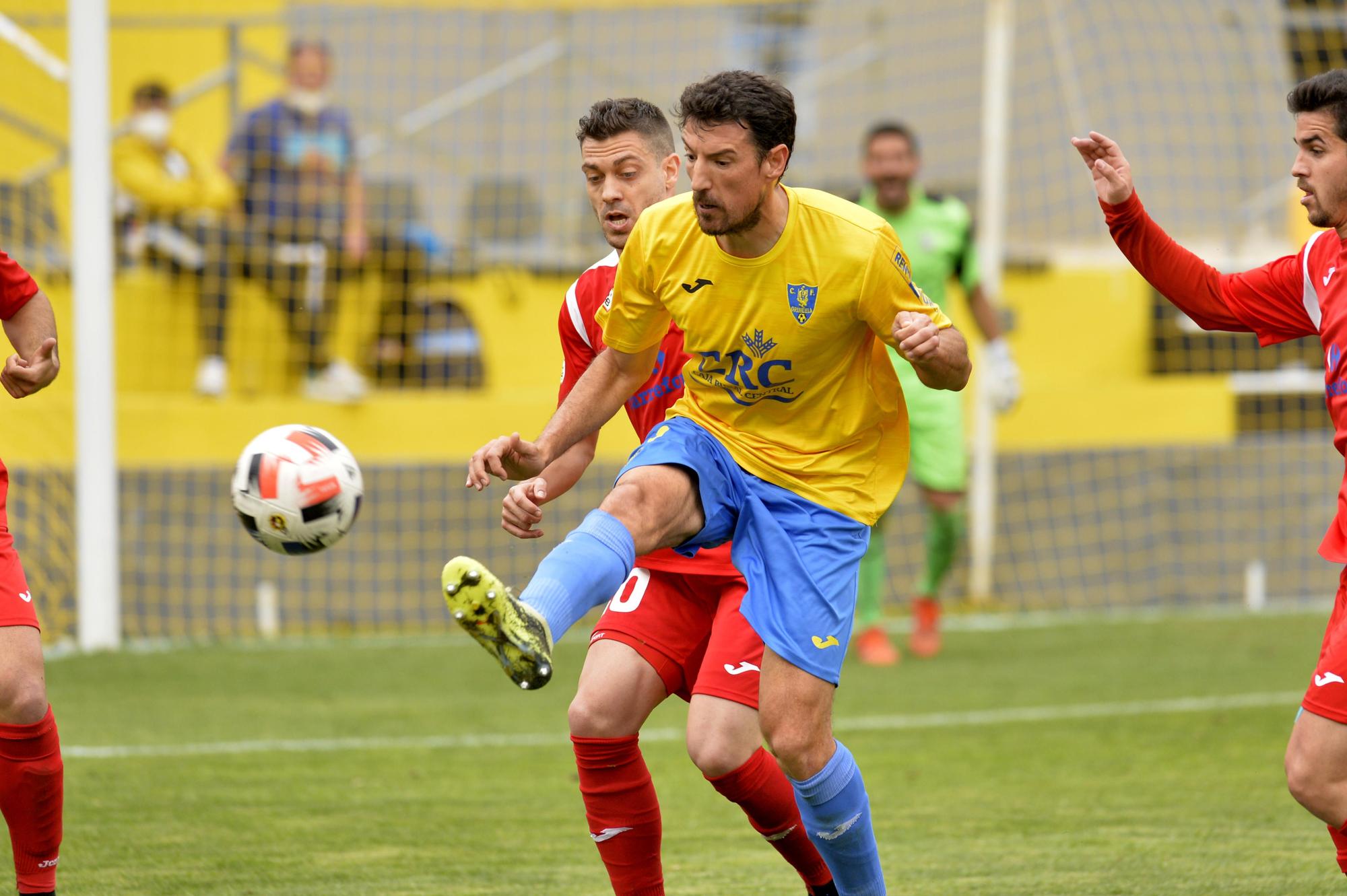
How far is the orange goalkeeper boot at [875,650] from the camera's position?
8820 mm

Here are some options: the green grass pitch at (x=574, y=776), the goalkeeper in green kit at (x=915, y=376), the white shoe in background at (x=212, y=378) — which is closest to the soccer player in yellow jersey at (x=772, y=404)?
the green grass pitch at (x=574, y=776)

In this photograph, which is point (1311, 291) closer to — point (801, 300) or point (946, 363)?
point (946, 363)

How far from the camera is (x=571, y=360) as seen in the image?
459cm

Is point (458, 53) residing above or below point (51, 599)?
above

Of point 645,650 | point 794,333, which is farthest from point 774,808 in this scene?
point 794,333

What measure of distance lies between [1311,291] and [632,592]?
1863 millimetres

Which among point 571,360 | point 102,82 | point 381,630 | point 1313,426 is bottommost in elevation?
point 381,630

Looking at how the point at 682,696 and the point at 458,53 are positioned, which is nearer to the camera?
the point at 682,696

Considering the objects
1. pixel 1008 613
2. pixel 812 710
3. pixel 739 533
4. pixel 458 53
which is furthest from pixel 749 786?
pixel 458 53

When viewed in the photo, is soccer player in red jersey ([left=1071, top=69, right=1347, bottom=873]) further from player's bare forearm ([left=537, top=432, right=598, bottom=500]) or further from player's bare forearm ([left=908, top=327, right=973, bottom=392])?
player's bare forearm ([left=537, top=432, right=598, bottom=500])

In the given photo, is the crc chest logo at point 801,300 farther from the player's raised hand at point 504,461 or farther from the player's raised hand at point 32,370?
the player's raised hand at point 32,370

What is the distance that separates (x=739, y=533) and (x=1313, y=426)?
9.11 meters

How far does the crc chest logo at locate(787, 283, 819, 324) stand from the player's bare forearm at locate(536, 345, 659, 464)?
17.7 inches

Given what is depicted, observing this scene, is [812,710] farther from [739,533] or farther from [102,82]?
[102,82]
